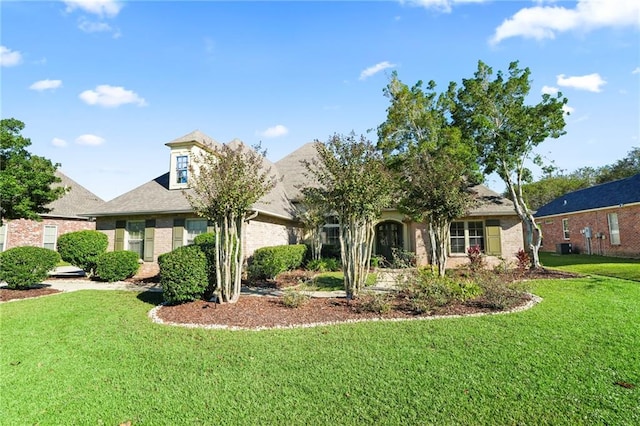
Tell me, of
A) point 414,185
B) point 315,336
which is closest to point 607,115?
point 414,185

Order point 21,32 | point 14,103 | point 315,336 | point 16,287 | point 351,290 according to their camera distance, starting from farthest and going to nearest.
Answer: point 16,287 → point 14,103 → point 351,290 → point 21,32 → point 315,336

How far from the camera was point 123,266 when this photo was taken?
473 inches

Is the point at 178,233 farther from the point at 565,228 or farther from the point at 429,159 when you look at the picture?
the point at 565,228

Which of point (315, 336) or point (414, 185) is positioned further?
point (414, 185)

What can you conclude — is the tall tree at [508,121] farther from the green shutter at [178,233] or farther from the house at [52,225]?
the house at [52,225]

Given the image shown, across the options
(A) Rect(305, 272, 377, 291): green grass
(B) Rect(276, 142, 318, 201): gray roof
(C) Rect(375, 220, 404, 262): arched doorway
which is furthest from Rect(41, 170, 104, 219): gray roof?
(C) Rect(375, 220, 404, 262): arched doorway

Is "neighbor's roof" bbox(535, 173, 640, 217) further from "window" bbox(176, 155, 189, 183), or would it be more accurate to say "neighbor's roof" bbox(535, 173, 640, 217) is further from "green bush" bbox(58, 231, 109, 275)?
"green bush" bbox(58, 231, 109, 275)

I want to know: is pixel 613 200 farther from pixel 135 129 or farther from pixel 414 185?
pixel 135 129

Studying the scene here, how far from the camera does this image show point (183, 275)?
752cm

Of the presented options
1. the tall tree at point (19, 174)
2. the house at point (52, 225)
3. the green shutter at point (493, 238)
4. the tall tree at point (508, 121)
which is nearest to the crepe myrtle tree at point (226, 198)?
the tall tree at point (19, 174)

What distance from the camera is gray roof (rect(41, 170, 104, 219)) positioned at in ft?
62.7

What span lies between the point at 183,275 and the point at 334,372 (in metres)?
4.88

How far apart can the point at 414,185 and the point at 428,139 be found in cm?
526

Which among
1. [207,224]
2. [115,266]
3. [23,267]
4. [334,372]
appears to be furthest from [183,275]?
[23,267]
